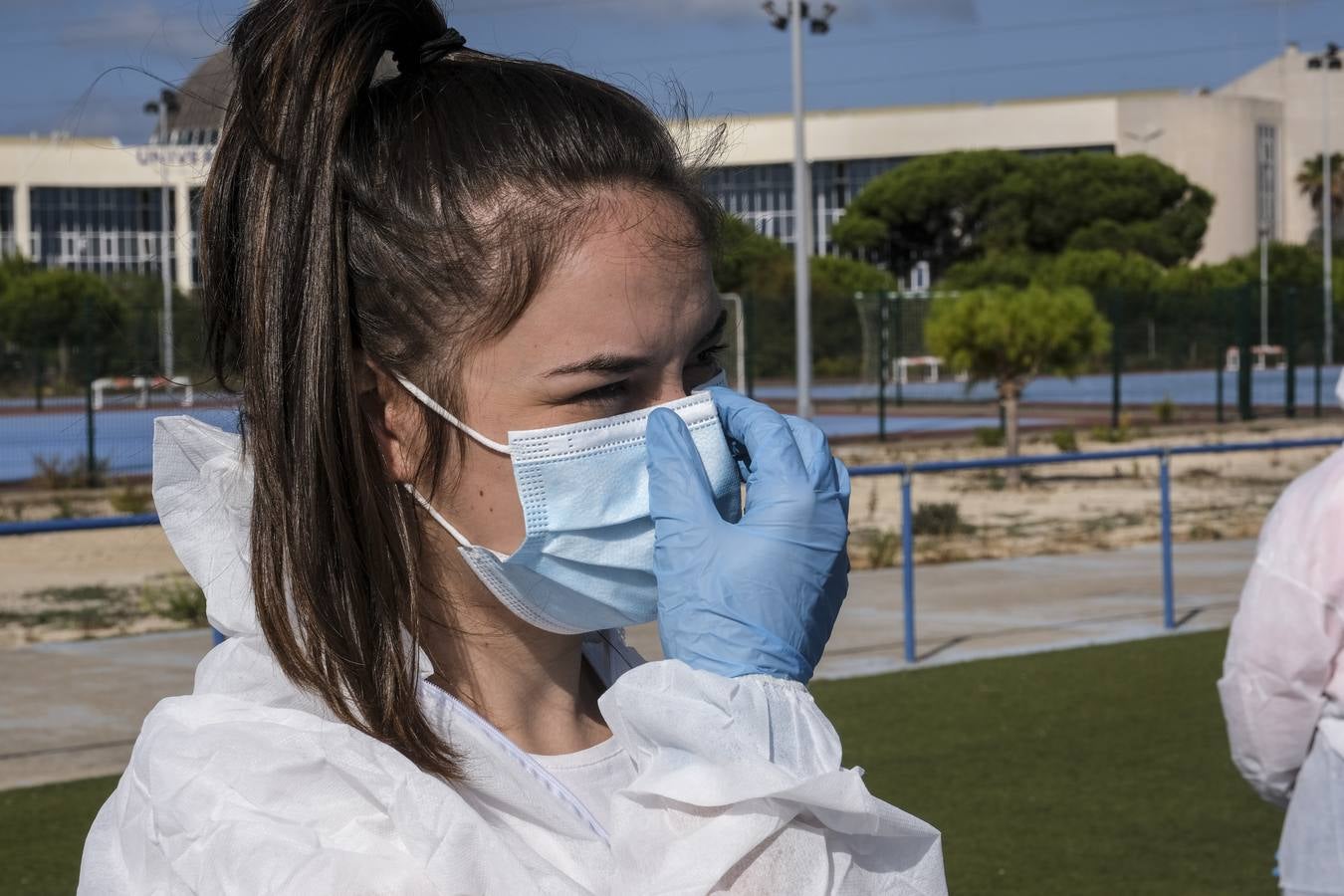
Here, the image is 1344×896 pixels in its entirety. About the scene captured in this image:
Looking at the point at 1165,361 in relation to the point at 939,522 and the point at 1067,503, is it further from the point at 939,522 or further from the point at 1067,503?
the point at 939,522

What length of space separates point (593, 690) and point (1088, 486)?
712 inches

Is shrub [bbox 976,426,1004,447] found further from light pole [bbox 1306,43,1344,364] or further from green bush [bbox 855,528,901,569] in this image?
light pole [bbox 1306,43,1344,364]

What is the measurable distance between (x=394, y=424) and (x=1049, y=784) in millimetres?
5396

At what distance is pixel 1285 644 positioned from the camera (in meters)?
3.20

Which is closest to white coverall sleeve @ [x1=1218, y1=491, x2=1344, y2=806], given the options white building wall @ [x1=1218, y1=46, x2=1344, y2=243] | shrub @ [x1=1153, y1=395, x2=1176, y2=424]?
shrub @ [x1=1153, y1=395, x2=1176, y2=424]

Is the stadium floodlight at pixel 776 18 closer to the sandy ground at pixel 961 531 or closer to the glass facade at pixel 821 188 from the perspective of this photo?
the sandy ground at pixel 961 531

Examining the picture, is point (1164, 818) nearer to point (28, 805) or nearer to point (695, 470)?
point (28, 805)

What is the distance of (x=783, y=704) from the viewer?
1.60 m

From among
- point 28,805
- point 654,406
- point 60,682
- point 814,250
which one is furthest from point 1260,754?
point 814,250

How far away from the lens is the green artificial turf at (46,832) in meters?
5.61

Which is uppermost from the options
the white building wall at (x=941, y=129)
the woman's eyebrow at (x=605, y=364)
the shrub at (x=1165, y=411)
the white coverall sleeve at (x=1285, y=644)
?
the white building wall at (x=941, y=129)

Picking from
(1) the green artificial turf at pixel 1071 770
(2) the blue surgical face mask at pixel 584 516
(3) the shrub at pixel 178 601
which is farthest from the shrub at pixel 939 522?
(2) the blue surgical face mask at pixel 584 516

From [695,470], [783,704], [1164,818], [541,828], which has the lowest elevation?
[1164,818]

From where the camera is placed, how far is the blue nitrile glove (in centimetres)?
162
